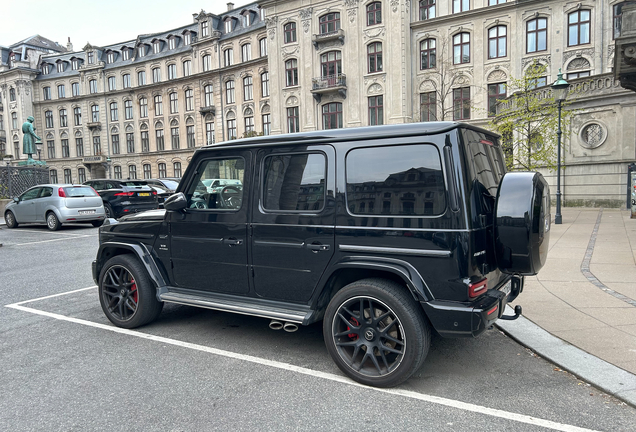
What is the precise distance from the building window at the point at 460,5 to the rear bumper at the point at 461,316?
35569 mm

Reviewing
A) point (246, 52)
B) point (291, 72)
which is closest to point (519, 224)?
point (291, 72)

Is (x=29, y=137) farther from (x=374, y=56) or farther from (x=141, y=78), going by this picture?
(x=141, y=78)

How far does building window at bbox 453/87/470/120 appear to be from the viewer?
34.5 meters

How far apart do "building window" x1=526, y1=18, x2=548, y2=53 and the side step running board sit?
34.1 metres

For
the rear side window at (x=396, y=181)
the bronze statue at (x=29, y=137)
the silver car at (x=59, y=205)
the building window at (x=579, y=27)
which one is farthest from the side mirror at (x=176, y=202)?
the building window at (x=579, y=27)

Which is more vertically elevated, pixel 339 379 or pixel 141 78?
pixel 141 78

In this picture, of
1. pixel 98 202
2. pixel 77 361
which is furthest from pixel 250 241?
pixel 98 202

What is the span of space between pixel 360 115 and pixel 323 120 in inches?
136

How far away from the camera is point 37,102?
6359 centimetres

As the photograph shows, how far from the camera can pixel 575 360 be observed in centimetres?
386

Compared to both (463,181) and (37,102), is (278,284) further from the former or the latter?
(37,102)

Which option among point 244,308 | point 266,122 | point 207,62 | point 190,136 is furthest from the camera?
point 190,136

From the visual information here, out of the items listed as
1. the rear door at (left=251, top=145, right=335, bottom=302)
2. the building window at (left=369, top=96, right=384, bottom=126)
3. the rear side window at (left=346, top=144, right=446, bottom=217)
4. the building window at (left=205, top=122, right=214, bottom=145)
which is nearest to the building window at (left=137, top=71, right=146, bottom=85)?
the building window at (left=205, top=122, right=214, bottom=145)

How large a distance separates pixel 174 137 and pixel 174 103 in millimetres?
3917
